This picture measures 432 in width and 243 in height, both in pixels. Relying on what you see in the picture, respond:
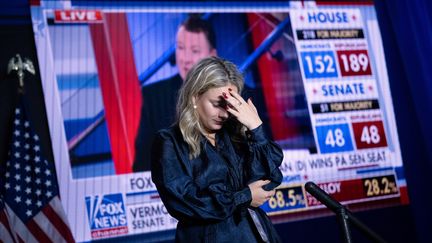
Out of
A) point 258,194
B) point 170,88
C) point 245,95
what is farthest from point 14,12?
point 258,194

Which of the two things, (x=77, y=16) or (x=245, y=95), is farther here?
(x=245, y=95)

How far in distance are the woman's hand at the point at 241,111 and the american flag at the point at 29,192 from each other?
1947mm

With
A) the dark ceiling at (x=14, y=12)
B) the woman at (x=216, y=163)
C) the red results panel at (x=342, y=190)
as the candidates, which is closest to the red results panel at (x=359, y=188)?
the red results panel at (x=342, y=190)

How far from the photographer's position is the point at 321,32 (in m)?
4.07

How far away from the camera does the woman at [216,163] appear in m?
1.47

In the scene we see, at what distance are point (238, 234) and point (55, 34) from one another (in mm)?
2292

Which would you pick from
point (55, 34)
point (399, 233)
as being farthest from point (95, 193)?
point (399, 233)

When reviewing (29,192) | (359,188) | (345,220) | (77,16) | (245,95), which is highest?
(77,16)

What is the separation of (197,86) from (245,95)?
2.00 metres

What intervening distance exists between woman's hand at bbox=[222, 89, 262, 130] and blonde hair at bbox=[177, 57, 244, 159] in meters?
0.05

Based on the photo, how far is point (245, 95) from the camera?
3.58 m

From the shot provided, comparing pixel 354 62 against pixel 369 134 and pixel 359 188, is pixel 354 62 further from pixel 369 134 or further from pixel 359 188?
pixel 359 188

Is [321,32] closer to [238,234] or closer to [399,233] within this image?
[399,233]

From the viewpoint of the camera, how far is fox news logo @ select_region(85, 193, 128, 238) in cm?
333
